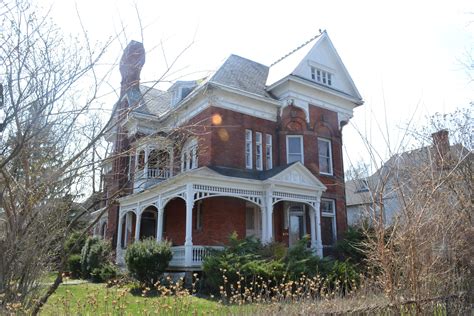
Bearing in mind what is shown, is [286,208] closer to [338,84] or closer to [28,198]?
[338,84]

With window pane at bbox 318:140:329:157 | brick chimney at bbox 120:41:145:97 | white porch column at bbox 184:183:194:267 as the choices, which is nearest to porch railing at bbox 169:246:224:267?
white porch column at bbox 184:183:194:267

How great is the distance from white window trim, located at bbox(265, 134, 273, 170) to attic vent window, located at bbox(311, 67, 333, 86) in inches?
173

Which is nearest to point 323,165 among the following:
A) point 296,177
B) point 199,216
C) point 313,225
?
point 313,225

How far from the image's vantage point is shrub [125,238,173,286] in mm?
14016

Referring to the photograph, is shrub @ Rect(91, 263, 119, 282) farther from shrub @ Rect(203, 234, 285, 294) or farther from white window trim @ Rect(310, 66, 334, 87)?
white window trim @ Rect(310, 66, 334, 87)

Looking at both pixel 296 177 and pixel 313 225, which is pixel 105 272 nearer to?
pixel 296 177

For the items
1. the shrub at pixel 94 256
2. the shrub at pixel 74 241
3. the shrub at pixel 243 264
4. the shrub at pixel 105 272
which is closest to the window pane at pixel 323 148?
the shrub at pixel 243 264

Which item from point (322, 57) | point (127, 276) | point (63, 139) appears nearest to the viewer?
point (63, 139)

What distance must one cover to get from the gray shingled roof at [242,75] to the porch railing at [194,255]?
7454 mm

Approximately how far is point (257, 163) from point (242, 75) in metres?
4.79

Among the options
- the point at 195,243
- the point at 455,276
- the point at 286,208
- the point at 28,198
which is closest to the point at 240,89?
the point at 286,208

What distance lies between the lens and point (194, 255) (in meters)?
15.2

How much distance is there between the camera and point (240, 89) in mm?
18984

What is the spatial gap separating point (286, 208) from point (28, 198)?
1536 centimetres
